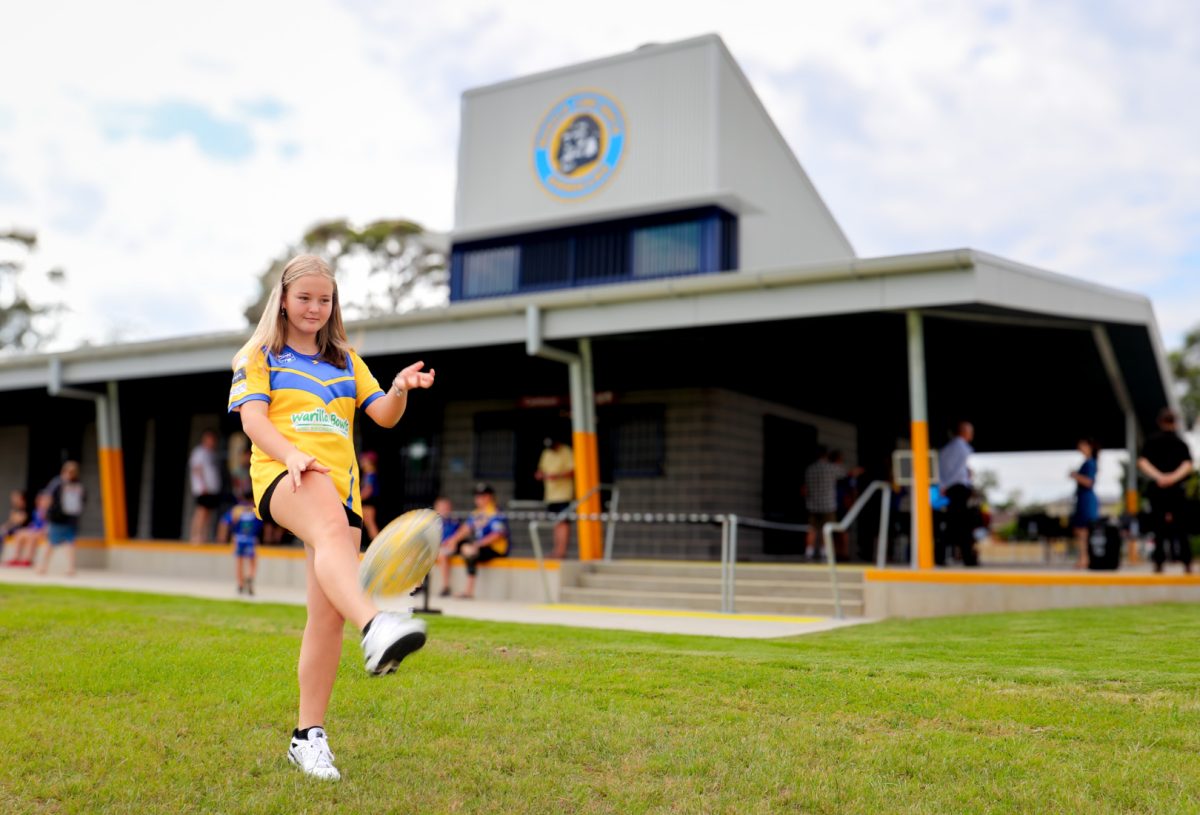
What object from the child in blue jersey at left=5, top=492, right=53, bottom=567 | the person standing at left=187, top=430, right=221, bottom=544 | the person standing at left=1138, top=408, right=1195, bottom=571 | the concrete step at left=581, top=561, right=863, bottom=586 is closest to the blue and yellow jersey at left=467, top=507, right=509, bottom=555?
the concrete step at left=581, top=561, right=863, bottom=586

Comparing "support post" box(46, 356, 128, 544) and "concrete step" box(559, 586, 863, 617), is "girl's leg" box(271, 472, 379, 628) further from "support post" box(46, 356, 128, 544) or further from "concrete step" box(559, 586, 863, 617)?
"support post" box(46, 356, 128, 544)

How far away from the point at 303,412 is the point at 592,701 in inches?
81.6

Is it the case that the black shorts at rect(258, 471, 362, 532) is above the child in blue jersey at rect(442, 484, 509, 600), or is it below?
above

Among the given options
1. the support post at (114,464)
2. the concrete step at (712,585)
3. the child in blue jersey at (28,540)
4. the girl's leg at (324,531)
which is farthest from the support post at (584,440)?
the child in blue jersey at (28,540)

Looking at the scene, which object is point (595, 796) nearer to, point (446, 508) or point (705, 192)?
point (446, 508)

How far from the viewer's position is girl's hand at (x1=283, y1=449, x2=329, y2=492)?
10.9ft

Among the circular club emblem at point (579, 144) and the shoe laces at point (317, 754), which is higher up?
the circular club emblem at point (579, 144)

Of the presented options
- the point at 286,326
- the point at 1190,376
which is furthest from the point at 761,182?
the point at 1190,376

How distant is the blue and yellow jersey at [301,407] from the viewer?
355cm

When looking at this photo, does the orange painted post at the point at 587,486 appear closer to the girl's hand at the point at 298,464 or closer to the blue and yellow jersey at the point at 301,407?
the blue and yellow jersey at the point at 301,407

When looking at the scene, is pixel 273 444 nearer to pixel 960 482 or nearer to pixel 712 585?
pixel 712 585

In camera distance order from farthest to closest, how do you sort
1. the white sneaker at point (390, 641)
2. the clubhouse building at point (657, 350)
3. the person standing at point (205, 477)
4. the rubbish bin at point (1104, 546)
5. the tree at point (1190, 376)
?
the tree at point (1190, 376)
the person standing at point (205, 477)
the clubhouse building at point (657, 350)
the rubbish bin at point (1104, 546)
the white sneaker at point (390, 641)

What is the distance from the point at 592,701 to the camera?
488cm

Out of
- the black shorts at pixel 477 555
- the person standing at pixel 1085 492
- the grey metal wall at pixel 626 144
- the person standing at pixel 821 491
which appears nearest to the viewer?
the person standing at pixel 1085 492
